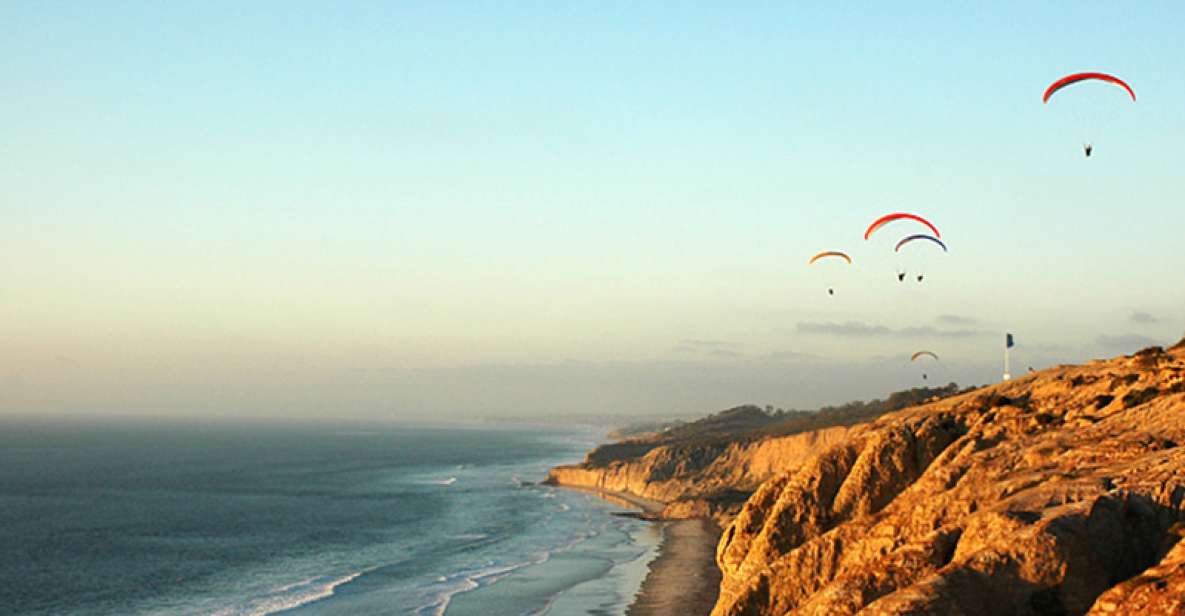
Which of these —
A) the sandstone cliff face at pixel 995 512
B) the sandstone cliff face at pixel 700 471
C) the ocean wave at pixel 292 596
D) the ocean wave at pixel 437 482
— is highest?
the sandstone cliff face at pixel 995 512

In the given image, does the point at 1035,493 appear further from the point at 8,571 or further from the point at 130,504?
the point at 130,504

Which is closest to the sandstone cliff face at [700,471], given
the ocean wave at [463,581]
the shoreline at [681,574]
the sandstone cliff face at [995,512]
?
the shoreline at [681,574]

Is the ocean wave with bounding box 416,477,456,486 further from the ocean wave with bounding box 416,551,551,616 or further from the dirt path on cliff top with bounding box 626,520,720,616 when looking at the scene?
the ocean wave with bounding box 416,551,551,616

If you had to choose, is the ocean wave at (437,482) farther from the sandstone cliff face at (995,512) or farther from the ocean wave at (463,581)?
the sandstone cliff face at (995,512)

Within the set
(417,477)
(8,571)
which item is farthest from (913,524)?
(417,477)

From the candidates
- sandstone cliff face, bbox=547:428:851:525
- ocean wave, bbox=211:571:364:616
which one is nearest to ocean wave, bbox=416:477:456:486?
sandstone cliff face, bbox=547:428:851:525
